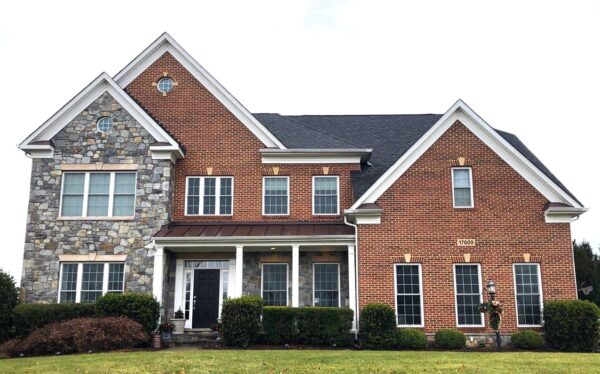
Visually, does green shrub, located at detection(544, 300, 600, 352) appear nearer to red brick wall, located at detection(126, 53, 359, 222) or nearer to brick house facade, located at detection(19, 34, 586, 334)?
brick house facade, located at detection(19, 34, 586, 334)

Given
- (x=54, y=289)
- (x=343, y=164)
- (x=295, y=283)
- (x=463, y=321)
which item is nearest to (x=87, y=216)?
(x=54, y=289)

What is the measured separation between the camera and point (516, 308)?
18.1m

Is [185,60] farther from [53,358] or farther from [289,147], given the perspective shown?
[53,358]

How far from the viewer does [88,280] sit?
1928 cm

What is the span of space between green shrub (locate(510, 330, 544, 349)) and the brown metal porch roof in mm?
5932

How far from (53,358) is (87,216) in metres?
6.35

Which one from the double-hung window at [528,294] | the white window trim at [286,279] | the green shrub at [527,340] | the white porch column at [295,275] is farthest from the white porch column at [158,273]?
the double-hung window at [528,294]

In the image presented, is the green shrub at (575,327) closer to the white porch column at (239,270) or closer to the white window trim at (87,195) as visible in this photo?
the white porch column at (239,270)

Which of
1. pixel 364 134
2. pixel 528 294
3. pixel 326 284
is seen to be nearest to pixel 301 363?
pixel 326 284

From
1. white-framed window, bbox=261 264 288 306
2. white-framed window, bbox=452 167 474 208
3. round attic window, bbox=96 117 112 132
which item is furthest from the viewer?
round attic window, bbox=96 117 112 132

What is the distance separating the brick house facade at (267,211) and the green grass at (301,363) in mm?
3799

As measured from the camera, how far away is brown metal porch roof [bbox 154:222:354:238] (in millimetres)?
19281

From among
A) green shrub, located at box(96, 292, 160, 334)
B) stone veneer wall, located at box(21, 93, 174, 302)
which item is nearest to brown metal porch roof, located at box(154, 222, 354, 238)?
stone veneer wall, located at box(21, 93, 174, 302)

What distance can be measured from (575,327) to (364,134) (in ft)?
37.3
